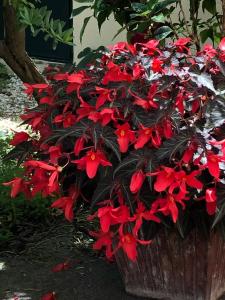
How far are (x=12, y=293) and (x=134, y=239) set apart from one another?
0.93 metres

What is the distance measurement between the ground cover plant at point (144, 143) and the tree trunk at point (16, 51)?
168 cm

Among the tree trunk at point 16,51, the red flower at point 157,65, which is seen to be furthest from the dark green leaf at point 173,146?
the tree trunk at point 16,51

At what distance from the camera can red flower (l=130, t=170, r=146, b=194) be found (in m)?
2.48

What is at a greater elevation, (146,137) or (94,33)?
(146,137)

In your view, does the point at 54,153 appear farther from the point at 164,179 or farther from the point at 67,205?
the point at 164,179

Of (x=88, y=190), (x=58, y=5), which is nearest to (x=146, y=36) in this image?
(x=88, y=190)

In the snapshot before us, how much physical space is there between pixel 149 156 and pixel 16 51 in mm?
2269

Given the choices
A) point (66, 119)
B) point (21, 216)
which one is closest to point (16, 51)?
point (21, 216)

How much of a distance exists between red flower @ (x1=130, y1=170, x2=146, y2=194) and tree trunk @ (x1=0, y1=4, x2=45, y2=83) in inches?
89.0

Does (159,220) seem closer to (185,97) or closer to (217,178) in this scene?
(217,178)

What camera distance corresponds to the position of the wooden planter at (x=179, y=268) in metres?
2.92

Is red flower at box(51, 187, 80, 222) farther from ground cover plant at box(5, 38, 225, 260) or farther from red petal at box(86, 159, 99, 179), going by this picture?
red petal at box(86, 159, 99, 179)

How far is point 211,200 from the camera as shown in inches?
98.0

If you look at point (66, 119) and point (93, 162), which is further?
point (66, 119)
